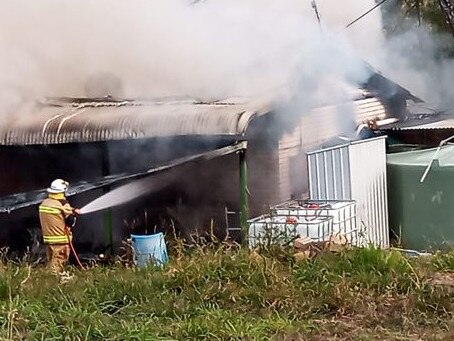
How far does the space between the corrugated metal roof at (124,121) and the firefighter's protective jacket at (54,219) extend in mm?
1355

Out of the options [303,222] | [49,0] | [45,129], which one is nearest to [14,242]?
[45,129]

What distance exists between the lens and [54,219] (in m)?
9.15

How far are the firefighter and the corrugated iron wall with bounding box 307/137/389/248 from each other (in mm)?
3078

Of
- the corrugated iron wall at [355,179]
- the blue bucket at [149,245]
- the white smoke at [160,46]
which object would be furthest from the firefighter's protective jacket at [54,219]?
the corrugated iron wall at [355,179]

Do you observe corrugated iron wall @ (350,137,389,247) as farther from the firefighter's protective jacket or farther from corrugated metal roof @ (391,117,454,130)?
the firefighter's protective jacket

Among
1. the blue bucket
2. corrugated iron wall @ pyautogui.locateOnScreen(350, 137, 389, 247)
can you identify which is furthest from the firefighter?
corrugated iron wall @ pyautogui.locateOnScreen(350, 137, 389, 247)

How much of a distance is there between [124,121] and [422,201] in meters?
4.09

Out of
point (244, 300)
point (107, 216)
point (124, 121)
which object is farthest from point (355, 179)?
point (244, 300)

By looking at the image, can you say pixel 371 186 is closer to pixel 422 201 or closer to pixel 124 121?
pixel 422 201

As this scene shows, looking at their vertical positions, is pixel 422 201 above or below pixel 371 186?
below

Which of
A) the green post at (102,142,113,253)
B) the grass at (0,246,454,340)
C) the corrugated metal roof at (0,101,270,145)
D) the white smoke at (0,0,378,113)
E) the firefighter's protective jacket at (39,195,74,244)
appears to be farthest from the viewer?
the white smoke at (0,0,378,113)

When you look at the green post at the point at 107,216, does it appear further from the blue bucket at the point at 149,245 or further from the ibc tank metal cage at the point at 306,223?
the ibc tank metal cage at the point at 306,223

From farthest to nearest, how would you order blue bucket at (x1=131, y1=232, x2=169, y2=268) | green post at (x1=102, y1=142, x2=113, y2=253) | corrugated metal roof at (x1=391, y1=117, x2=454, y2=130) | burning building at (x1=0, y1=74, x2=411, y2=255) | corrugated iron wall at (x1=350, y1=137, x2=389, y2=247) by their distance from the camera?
1. corrugated metal roof at (x1=391, y1=117, x2=454, y2=130)
2. green post at (x1=102, y1=142, x2=113, y2=253)
3. corrugated iron wall at (x1=350, y1=137, x2=389, y2=247)
4. burning building at (x1=0, y1=74, x2=411, y2=255)
5. blue bucket at (x1=131, y1=232, x2=169, y2=268)

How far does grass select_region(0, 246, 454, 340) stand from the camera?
501 cm
